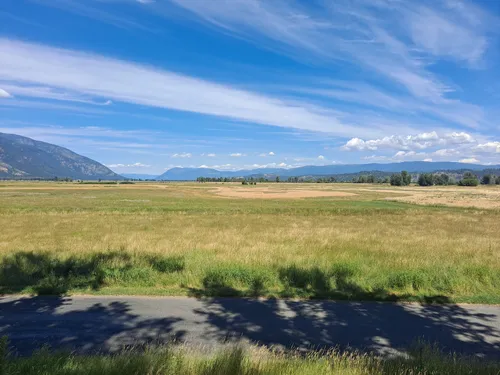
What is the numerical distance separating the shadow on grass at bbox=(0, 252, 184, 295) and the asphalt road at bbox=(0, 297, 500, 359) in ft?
3.82

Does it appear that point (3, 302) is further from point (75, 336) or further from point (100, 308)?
point (75, 336)

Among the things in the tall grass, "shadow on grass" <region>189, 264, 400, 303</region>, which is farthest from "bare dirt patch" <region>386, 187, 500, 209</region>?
the tall grass

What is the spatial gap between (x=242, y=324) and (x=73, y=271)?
7.21 metres

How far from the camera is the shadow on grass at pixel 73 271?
33.9ft

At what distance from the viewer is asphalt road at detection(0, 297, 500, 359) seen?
22.2ft

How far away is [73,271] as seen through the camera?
38.8 feet

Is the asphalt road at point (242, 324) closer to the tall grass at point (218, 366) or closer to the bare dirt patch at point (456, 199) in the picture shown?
the tall grass at point (218, 366)

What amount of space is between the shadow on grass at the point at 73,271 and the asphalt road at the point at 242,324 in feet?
3.82

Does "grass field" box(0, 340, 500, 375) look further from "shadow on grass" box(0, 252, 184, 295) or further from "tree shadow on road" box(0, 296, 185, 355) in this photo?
"shadow on grass" box(0, 252, 184, 295)

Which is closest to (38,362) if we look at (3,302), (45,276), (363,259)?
(3,302)

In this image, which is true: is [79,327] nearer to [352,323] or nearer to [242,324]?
[242,324]

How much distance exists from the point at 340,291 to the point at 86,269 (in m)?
8.53

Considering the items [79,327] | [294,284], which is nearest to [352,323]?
[294,284]

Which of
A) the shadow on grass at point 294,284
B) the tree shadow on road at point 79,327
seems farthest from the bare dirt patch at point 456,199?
the tree shadow on road at point 79,327
